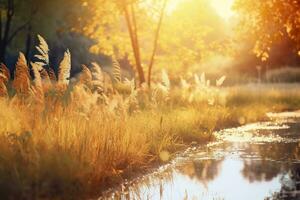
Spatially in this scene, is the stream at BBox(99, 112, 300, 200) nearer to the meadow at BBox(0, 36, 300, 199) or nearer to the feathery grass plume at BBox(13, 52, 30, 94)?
the meadow at BBox(0, 36, 300, 199)

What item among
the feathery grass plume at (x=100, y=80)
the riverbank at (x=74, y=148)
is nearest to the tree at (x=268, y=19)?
the riverbank at (x=74, y=148)

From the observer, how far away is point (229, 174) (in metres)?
8.89

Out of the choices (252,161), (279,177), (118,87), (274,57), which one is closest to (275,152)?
(252,161)

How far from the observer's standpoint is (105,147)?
8617mm

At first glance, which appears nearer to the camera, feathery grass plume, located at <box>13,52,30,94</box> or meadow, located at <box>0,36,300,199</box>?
meadow, located at <box>0,36,300,199</box>

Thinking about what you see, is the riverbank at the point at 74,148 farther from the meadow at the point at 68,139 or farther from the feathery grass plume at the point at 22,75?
the feathery grass plume at the point at 22,75

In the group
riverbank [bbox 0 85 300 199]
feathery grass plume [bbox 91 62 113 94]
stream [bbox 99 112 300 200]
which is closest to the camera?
riverbank [bbox 0 85 300 199]

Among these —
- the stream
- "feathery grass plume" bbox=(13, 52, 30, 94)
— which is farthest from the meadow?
the stream

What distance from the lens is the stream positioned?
747 cm

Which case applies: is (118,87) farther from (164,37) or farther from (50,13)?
(50,13)

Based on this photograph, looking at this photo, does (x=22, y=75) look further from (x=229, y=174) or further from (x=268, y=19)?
(x=268, y=19)

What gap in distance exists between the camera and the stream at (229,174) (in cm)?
747

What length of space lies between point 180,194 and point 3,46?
22901 millimetres

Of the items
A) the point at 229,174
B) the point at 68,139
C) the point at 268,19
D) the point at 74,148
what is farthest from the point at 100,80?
the point at 268,19
